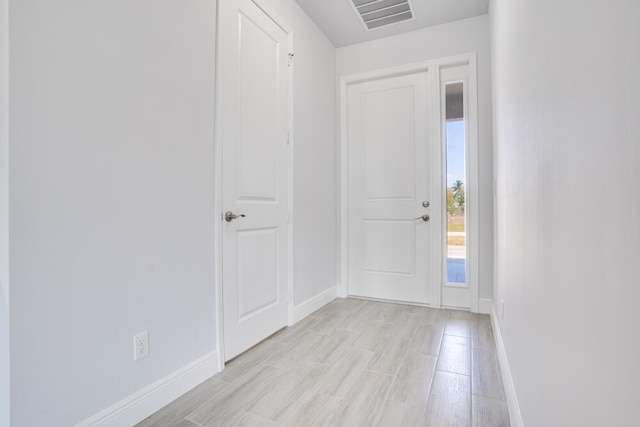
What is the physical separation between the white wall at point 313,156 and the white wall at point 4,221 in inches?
75.3

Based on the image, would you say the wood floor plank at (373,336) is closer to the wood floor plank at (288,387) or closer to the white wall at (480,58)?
the wood floor plank at (288,387)

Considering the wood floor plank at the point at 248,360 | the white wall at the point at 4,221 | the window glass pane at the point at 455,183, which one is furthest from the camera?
the window glass pane at the point at 455,183

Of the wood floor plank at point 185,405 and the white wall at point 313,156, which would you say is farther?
the white wall at point 313,156

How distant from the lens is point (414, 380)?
1829mm

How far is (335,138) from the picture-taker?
359cm

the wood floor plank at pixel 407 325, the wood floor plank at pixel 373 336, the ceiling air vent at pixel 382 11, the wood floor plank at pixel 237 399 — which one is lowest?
the wood floor plank at pixel 237 399

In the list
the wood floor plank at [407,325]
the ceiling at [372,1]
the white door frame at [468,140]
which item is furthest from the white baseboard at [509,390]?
the ceiling at [372,1]

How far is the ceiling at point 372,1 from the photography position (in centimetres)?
287

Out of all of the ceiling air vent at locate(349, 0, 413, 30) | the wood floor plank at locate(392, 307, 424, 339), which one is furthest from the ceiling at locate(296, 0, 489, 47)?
the wood floor plank at locate(392, 307, 424, 339)

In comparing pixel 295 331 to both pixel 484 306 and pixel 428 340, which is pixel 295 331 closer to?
pixel 428 340

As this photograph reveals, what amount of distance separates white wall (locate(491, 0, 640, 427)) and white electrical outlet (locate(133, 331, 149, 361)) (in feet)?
5.05

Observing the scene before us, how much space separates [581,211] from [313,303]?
8.74 ft

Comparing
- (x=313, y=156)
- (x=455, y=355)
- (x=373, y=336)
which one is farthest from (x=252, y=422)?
(x=313, y=156)

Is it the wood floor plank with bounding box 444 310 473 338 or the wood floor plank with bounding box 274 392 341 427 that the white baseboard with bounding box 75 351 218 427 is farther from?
the wood floor plank with bounding box 444 310 473 338
